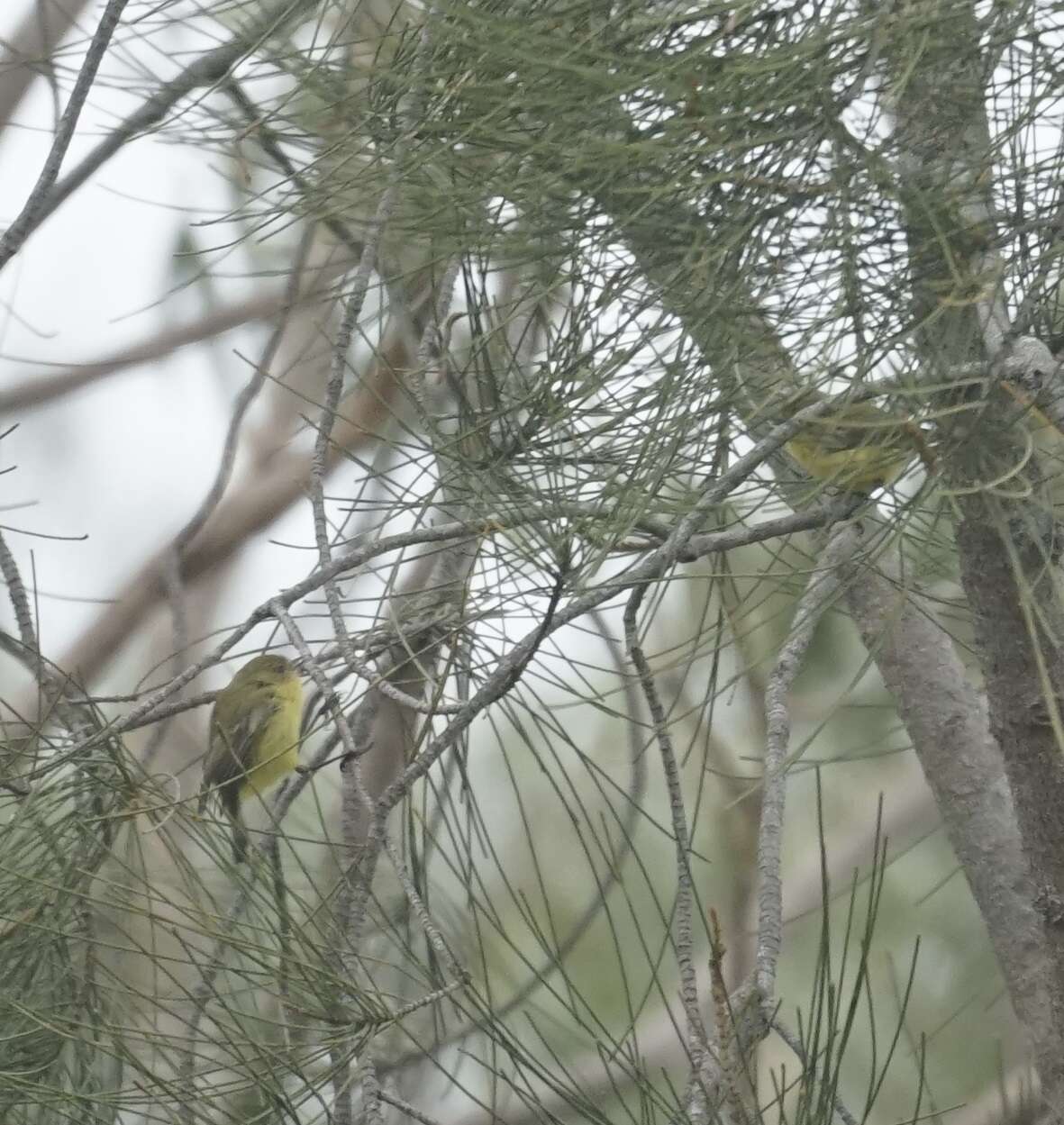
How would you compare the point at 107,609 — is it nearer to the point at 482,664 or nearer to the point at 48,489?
the point at 48,489

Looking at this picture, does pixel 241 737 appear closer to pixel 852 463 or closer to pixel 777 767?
pixel 777 767

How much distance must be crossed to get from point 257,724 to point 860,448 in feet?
3.20

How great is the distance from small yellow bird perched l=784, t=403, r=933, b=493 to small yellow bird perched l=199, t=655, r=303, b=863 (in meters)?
0.60

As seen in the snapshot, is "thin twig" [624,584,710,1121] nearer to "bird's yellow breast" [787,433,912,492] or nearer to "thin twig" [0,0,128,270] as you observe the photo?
"bird's yellow breast" [787,433,912,492]

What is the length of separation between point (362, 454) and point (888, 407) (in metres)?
2.05

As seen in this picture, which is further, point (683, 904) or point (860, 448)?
point (683, 904)

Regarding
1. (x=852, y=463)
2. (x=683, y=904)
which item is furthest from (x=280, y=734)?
(x=852, y=463)

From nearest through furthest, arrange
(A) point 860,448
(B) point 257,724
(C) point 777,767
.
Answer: (A) point 860,448 < (C) point 777,767 < (B) point 257,724

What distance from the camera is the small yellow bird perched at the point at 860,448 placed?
0.71 m

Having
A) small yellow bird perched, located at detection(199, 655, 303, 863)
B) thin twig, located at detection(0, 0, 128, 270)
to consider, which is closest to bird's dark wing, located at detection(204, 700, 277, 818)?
small yellow bird perched, located at detection(199, 655, 303, 863)

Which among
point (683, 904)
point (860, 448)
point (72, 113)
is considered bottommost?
point (683, 904)

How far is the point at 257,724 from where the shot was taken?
1.56 m

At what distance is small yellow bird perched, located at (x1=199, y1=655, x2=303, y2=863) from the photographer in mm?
1477

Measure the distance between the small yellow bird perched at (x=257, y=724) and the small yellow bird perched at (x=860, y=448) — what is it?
1.96ft
